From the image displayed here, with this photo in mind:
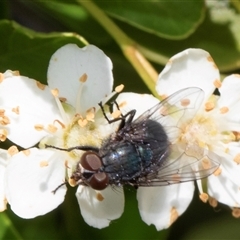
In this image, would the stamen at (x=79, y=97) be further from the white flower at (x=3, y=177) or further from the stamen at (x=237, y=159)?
the stamen at (x=237, y=159)

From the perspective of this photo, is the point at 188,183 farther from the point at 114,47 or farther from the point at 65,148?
the point at 114,47

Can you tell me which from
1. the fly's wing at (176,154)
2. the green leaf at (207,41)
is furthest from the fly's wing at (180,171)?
the green leaf at (207,41)

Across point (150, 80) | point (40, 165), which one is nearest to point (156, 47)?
point (150, 80)

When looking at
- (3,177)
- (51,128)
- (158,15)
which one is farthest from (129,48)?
(3,177)

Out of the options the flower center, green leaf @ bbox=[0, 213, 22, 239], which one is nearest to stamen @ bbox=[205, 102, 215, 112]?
the flower center

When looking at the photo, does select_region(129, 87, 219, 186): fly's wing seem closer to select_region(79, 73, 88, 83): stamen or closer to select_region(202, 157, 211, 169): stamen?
select_region(202, 157, 211, 169): stamen

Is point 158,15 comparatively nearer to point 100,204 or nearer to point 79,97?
point 79,97
